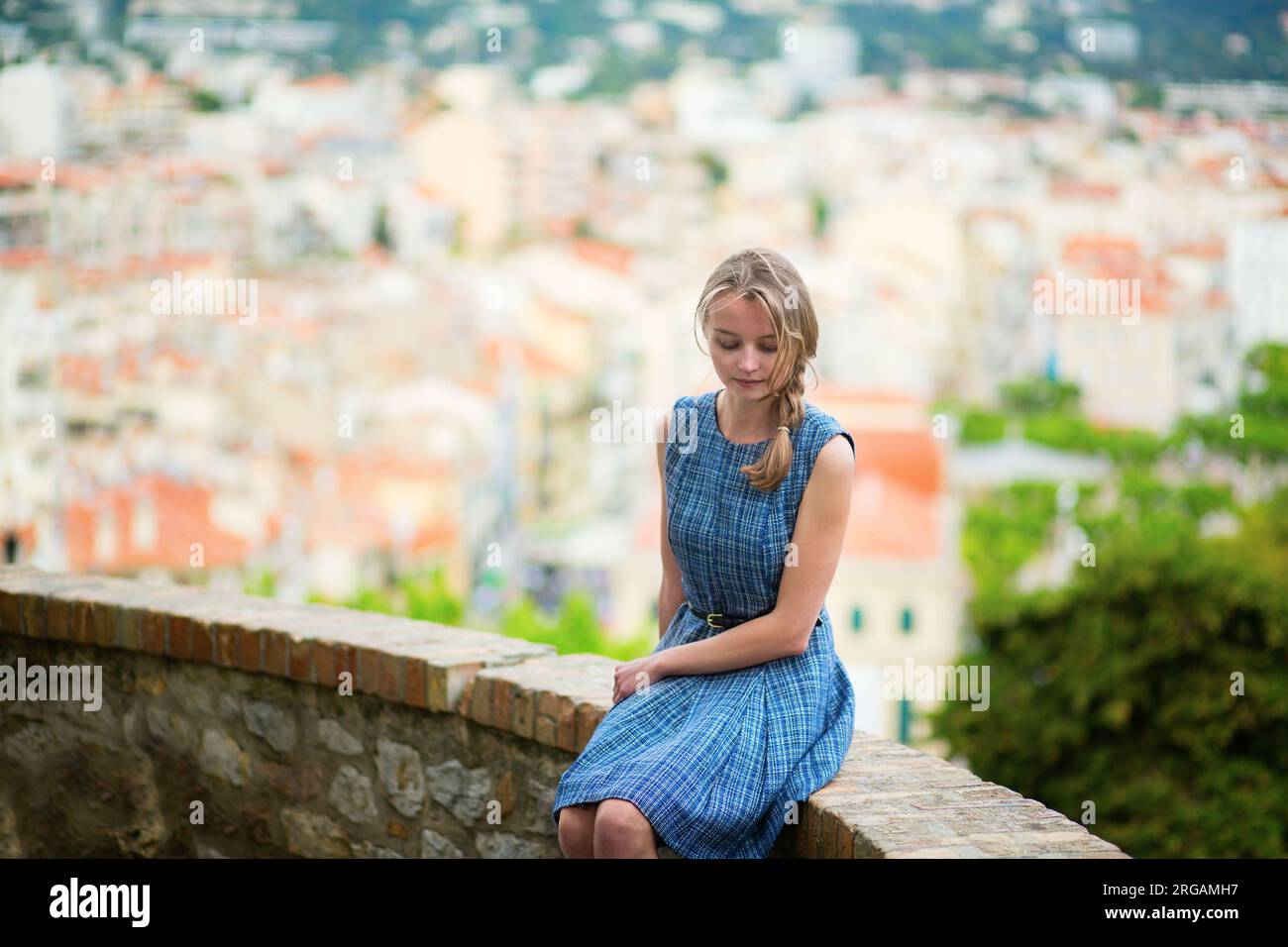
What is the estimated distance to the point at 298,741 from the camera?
2537 millimetres

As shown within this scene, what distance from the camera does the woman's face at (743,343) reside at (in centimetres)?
194

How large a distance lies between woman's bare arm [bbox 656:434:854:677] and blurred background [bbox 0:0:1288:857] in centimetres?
2650

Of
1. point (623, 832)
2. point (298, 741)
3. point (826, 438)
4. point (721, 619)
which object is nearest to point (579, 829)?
point (623, 832)

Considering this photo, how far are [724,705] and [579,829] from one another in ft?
0.85

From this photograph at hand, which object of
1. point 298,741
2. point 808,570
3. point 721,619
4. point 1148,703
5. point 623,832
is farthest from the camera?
point 1148,703

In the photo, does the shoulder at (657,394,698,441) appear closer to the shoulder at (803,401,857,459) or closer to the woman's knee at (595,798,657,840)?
the shoulder at (803,401,857,459)

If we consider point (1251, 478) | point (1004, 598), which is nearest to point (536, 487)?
point (1251, 478)

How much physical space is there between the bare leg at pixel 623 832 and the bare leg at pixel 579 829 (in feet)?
0.15

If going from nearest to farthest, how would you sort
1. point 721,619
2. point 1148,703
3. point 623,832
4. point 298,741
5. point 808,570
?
point 623,832 < point 808,570 < point 721,619 < point 298,741 < point 1148,703

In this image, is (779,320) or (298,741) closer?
(779,320)

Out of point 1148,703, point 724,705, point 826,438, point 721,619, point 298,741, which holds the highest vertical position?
point 826,438

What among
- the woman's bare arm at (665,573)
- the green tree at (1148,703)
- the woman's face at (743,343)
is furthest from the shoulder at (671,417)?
the green tree at (1148,703)

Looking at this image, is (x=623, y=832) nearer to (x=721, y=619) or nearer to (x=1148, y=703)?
(x=721, y=619)
